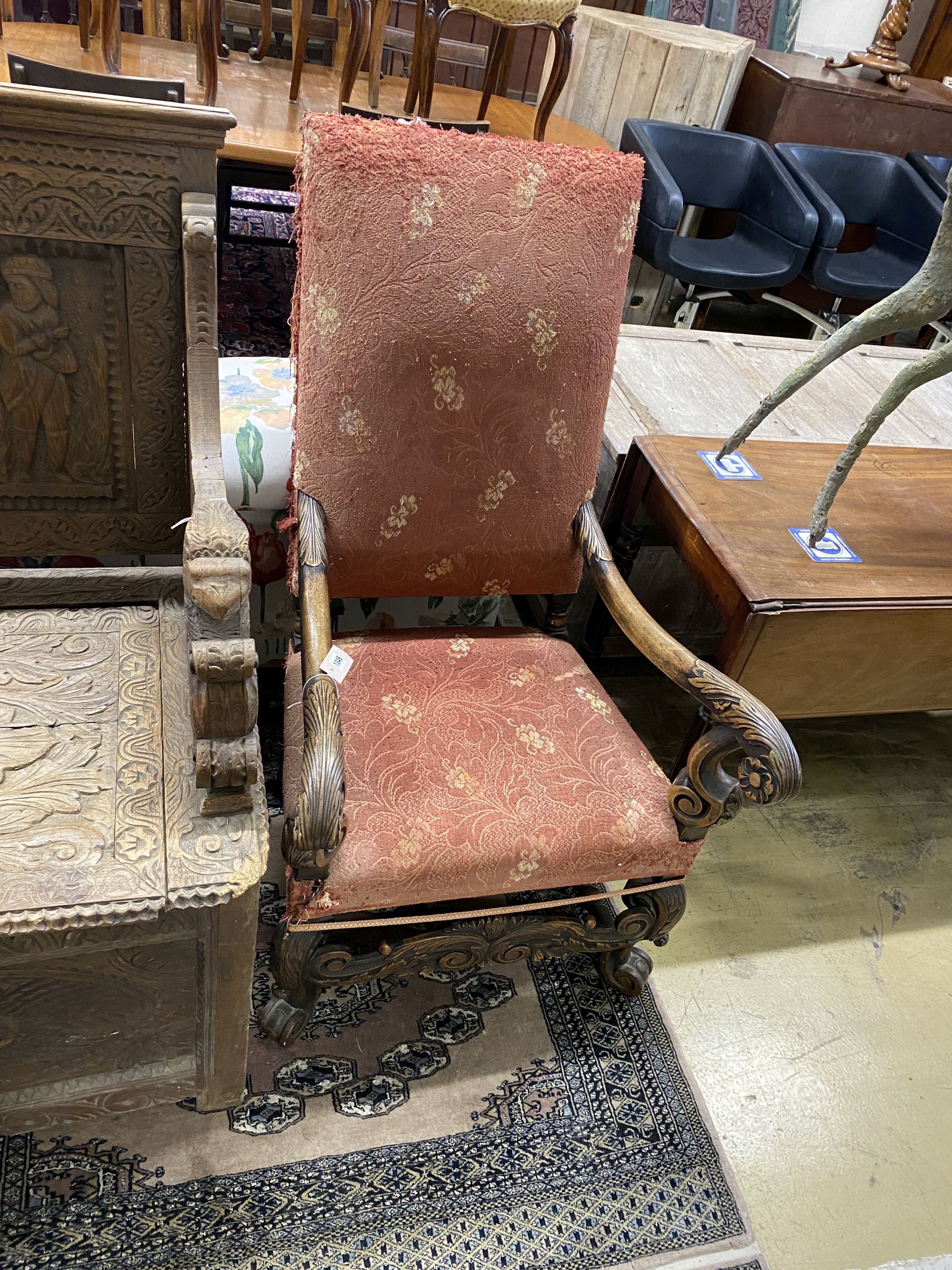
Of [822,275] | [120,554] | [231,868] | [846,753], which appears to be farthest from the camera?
[822,275]

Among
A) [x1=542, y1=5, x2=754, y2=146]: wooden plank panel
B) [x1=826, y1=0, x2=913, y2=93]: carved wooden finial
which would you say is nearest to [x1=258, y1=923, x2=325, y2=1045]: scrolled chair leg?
[x1=542, y1=5, x2=754, y2=146]: wooden plank panel

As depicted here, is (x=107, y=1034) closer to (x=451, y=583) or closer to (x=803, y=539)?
(x=451, y=583)

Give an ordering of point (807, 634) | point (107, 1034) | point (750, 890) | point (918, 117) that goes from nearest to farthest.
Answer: point (107, 1034) → point (807, 634) → point (750, 890) → point (918, 117)

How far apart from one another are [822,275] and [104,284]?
288cm

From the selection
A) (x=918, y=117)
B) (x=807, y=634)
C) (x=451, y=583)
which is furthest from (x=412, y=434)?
(x=918, y=117)

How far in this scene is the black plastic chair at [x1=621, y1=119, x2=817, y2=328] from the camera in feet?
9.96

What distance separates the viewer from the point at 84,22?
9.52 feet

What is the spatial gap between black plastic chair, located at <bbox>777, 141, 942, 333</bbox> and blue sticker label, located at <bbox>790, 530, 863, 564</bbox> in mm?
2170

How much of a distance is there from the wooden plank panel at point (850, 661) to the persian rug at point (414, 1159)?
2.03 ft

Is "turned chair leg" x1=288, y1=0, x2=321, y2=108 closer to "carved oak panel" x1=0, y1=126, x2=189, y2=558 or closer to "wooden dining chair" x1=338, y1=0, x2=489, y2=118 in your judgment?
"wooden dining chair" x1=338, y1=0, x2=489, y2=118

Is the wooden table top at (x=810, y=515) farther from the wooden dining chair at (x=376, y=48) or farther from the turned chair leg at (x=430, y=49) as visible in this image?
the turned chair leg at (x=430, y=49)

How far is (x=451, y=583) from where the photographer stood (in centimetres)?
141

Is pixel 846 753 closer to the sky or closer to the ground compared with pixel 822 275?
closer to the ground

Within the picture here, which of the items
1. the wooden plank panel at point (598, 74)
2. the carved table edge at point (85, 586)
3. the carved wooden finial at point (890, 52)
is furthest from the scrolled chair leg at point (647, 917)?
the carved wooden finial at point (890, 52)
